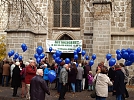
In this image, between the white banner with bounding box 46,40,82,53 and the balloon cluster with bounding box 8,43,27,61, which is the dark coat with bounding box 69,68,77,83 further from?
the white banner with bounding box 46,40,82,53

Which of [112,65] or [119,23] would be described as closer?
[112,65]

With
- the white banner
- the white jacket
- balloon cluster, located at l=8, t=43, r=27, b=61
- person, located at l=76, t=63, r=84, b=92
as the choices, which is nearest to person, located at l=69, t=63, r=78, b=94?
person, located at l=76, t=63, r=84, b=92

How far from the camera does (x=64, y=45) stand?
1888 centimetres

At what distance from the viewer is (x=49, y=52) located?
1905 cm

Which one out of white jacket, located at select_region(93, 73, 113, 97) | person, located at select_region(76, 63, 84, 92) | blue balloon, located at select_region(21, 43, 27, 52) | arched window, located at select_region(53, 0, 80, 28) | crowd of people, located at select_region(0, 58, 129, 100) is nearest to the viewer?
crowd of people, located at select_region(0, 58, 129, 100)

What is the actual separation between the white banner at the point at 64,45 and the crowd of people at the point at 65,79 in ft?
8.61

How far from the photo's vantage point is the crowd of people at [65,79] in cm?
808

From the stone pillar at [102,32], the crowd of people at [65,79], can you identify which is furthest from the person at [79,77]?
the stone pillar at [102,32]

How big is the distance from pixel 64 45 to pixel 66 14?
2288mm

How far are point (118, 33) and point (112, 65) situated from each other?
384 cm

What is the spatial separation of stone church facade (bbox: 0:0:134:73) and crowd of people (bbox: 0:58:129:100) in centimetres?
197

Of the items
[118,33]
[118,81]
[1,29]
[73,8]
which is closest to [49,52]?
[73,8]

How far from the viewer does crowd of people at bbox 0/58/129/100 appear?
8.08m

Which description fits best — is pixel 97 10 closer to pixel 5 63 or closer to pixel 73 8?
pixel 73 8
